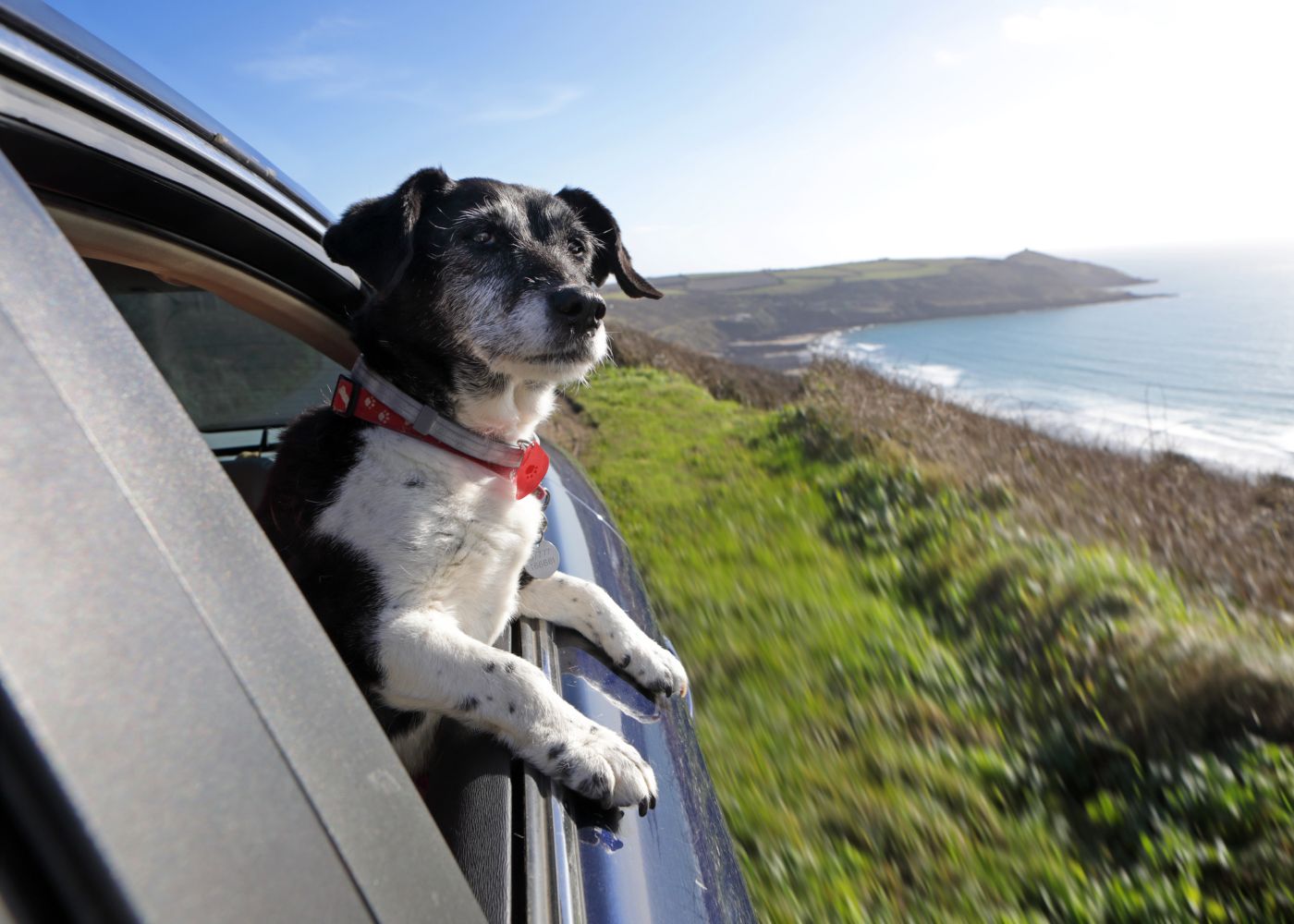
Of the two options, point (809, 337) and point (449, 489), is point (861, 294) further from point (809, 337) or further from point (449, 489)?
point (449, 489)

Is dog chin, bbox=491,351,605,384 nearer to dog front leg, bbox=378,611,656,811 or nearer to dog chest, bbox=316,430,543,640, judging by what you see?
dog chest, bbox=316,430,543,640

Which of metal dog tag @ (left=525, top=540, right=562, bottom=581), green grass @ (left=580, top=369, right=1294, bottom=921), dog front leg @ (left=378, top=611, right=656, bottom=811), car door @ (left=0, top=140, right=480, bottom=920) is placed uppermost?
car door @ (left=0, top=140, right=480, bottom=920)

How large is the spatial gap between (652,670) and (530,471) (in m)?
0.73

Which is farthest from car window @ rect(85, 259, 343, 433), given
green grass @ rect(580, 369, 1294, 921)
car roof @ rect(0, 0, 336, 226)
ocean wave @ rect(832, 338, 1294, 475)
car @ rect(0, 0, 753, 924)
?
ocean wave @ rect(832, 338, 1294, 475)

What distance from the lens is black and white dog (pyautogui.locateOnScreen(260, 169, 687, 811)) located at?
1792mm

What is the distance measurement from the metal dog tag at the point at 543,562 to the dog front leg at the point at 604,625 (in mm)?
23

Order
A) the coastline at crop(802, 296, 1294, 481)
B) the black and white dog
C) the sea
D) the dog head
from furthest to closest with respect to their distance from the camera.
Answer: the sea → the coastline at crop(802, 296, 1294, 481) → the dog head → the black and white dog

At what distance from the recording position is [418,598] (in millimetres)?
2020

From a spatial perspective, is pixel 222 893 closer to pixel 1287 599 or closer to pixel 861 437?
pixel 1287 599

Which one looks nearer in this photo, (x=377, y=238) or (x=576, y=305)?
(x=377, y=238)

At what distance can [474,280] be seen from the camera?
2920 mm

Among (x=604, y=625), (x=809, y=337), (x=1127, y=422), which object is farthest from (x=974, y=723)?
(x=809, y=337)

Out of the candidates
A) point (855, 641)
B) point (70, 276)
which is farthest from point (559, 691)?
point (855, 641)

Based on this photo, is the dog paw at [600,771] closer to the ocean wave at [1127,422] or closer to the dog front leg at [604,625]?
the dog front leg at [604,625]
